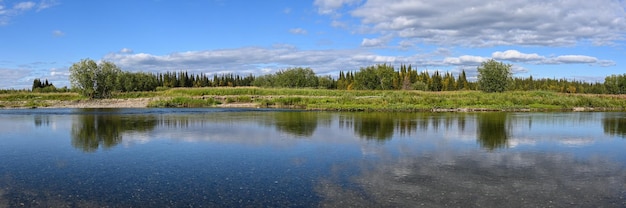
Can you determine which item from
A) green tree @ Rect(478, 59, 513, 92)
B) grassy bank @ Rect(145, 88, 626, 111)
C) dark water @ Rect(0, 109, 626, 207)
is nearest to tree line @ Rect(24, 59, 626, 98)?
green tree @ Rect(478, 59, 513, 92)

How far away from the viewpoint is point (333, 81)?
147 metres

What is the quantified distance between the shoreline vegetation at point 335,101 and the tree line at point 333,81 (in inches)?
164

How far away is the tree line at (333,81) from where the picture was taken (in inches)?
2938

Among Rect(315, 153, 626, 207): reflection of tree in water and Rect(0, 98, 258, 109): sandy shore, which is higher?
Rect(0, 98, 258, 109): sandy shore

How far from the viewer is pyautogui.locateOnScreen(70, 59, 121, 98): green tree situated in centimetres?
7288

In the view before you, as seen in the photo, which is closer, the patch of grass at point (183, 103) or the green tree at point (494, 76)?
the patch of grass at point (183, 103)

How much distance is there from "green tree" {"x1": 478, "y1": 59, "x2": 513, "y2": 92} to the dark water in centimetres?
6166

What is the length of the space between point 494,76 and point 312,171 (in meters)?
75.2

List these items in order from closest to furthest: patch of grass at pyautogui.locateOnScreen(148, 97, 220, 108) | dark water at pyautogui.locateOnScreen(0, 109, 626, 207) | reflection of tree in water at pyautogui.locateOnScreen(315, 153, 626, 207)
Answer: reflection of tree in water at pyautogui.locateOnScreen(315, 153, 626, 207)
dark water at pyautogui.locateOnScreen(0, 109, 626, 207)
patch of grass at pyautogui.locateOnScreen(148, 97, 220, 108)

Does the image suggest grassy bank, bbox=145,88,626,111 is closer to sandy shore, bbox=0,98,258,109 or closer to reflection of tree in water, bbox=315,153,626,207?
sandy shore, bbox=0,98,258,109

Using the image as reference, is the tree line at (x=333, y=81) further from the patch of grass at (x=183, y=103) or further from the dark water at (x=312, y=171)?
the dark water at (x=312, y=171)

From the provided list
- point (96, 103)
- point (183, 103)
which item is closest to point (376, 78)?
point (183, 103)

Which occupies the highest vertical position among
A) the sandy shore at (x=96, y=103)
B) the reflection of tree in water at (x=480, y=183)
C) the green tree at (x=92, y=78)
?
the green tree at (x=92, y=78)

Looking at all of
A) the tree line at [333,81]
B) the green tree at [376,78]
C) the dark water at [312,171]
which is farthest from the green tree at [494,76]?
the dark water at [312,171]
